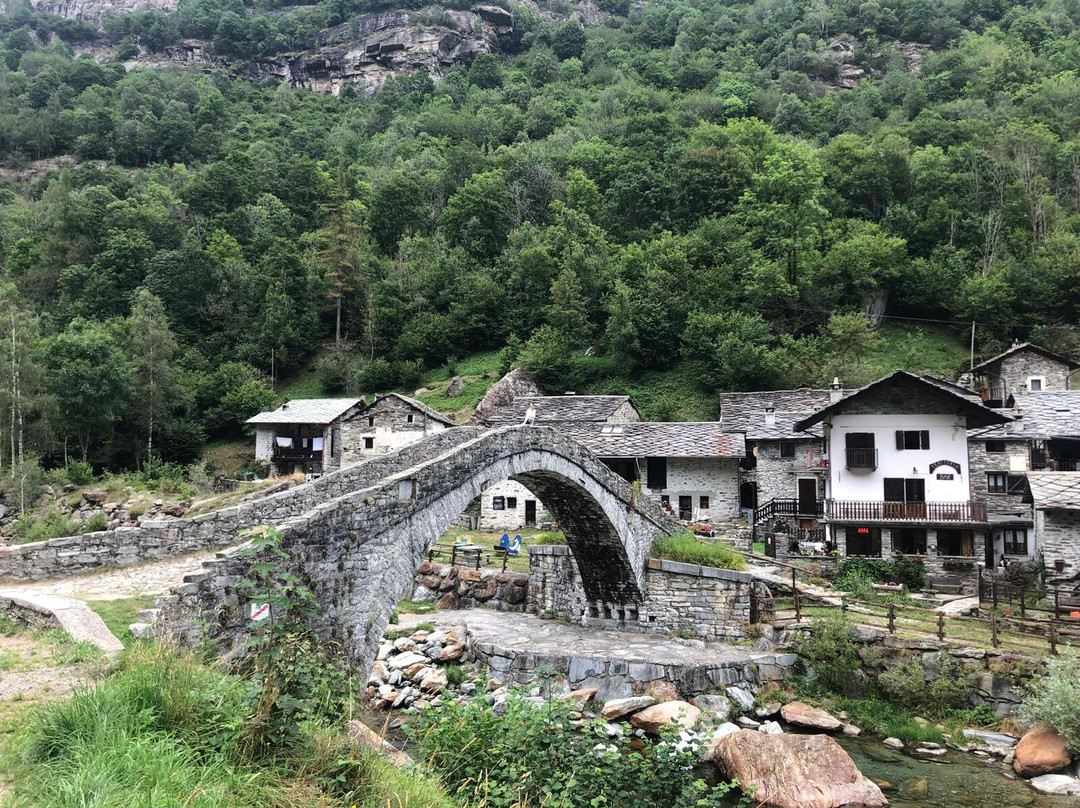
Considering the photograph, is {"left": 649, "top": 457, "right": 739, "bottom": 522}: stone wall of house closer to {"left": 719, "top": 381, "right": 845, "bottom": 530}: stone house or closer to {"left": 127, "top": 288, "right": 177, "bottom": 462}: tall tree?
{"left": 719, "top": 381, "right": 845, "bottom": 530}: stone house

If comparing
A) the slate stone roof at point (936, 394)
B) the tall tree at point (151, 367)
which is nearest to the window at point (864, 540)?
the slate stone roof at point (936, 394)

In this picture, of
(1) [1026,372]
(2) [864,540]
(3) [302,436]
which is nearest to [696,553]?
(2) [864,540]

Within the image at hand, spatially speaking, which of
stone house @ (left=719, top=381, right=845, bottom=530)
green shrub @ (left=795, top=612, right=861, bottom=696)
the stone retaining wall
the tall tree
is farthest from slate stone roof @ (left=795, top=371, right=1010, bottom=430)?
the tall tree

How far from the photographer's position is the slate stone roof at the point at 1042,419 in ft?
81.6

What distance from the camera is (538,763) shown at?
6.87 meters

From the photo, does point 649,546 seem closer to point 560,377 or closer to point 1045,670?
point 1045,670

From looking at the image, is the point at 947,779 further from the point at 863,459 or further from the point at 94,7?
the point at 94,7

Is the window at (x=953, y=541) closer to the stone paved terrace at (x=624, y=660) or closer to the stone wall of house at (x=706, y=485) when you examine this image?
the stone wall of house at (x=706, y=485)

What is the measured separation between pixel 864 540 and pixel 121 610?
2237cm

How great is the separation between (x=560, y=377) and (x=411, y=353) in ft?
43.2

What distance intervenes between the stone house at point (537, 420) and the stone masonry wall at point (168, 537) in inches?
556

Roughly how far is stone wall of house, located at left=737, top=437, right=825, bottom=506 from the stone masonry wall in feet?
63.3

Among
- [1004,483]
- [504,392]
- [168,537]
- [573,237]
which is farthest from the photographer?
[573,237]

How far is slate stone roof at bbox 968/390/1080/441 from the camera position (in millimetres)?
24859
